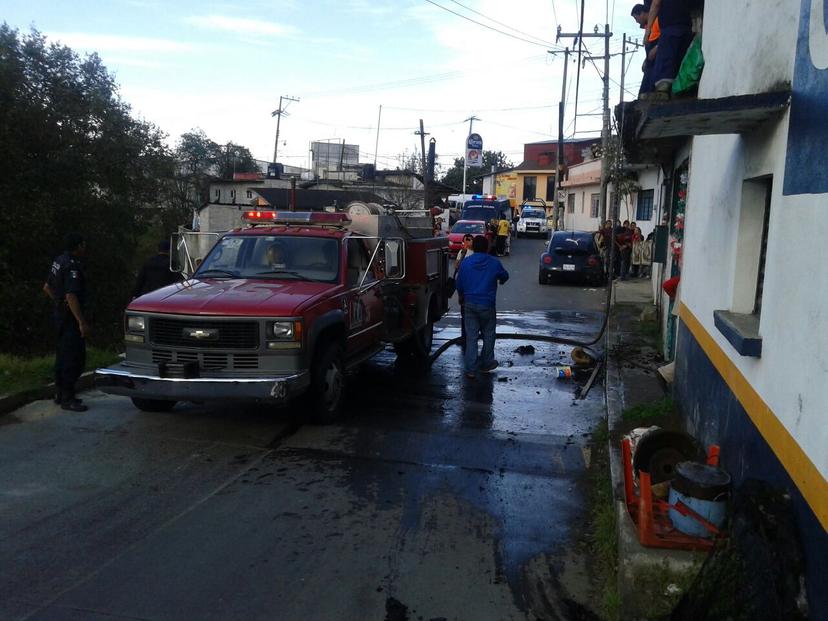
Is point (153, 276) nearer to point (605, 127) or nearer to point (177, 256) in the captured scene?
point (177, 256)

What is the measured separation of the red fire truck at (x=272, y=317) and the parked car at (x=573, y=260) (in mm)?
13066

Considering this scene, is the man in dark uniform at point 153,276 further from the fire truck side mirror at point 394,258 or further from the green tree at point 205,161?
the green tree at point 205,161

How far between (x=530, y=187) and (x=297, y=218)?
62.5 m

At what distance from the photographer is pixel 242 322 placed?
6516 millimetres

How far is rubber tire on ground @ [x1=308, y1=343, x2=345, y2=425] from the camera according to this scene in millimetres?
7066

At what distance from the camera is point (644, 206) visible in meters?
25.7

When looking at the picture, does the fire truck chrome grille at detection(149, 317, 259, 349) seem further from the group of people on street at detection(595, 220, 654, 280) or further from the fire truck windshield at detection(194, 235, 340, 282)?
the group of people on street at detection(595, 220, 654, 280)

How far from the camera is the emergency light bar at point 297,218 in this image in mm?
8602

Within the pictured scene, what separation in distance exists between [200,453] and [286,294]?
1678 mm

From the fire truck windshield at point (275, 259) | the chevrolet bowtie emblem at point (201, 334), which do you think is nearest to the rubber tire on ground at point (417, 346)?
the fire truck windshield at point (275, 259)

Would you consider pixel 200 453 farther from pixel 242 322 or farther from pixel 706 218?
pixel 706 218

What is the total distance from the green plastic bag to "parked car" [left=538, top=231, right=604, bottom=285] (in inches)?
569

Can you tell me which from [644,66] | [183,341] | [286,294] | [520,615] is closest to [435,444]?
[286,294]

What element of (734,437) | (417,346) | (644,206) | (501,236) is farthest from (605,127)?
(734,437)
